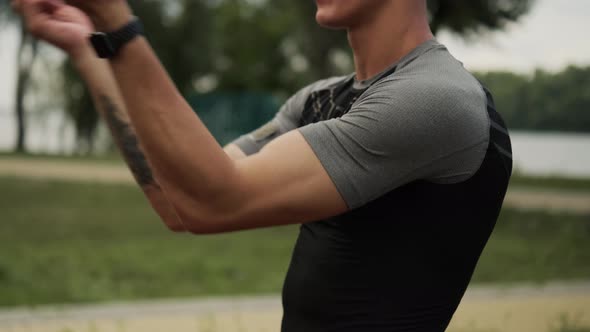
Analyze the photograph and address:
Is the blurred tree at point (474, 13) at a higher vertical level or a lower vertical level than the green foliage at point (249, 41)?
higher

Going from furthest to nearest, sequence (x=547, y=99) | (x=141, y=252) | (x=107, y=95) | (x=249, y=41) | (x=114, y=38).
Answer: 1. (x=249, y=41)
2. (x=547, y=99)
3. (x=141, y=252)
4. (x=107, y=95)
5. (x=114, y=38)

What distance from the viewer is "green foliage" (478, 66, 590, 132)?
9719 mm

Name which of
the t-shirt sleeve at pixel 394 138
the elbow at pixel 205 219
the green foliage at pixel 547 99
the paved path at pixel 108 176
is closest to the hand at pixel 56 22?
the elbow at pixel 205 219

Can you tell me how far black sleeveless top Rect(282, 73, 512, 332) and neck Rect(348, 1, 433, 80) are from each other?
7.8 inches

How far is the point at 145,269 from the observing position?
7.62 metres

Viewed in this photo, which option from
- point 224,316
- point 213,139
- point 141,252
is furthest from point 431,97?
point 141,252

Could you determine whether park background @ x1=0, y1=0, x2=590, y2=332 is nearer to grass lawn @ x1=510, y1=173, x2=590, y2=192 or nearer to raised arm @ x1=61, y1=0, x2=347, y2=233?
grass lawn @ x1=510, y1=173, x2=590, y2=192

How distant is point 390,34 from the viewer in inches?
65.9

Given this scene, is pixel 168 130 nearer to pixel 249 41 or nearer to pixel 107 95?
pixel 107 95

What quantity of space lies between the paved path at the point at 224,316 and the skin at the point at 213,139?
3626mm

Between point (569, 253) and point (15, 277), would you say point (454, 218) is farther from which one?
point (569, 253)

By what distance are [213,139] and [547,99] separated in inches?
375

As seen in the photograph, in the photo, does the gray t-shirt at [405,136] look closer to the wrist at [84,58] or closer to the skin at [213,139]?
the skin at [213,139]

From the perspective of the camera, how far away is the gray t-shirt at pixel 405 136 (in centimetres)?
144
